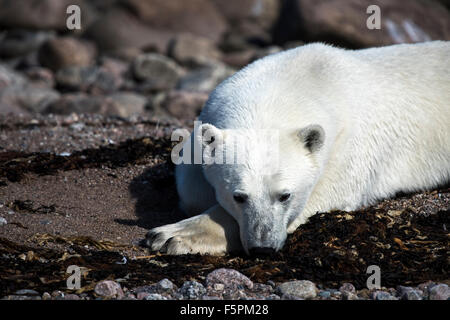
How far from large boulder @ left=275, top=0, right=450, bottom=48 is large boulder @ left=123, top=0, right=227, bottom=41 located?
5919mm

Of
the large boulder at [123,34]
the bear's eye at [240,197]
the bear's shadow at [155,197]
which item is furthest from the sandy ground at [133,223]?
the large boulder at [123,34]

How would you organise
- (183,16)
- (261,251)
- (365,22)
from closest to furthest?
(261,251), (365,22), (183,16)

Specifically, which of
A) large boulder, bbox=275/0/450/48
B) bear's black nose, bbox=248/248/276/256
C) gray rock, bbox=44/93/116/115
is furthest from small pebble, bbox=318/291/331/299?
→ large boulder, bbox=275/0/450/48

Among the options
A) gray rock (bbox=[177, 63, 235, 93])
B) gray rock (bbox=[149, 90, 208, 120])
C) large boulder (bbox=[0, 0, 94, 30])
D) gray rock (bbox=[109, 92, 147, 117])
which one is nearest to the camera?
gray rock (bbox=[109, 92, 147, 117])

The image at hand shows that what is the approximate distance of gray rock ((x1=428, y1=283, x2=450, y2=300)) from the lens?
10.1 feet

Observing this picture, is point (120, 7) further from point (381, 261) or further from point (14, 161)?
point (381, 261)

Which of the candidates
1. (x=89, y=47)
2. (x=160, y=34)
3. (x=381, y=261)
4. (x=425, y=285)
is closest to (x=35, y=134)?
(x=381, y=261)

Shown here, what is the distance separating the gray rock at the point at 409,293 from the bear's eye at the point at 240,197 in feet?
3.53

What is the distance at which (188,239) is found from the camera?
152 inches

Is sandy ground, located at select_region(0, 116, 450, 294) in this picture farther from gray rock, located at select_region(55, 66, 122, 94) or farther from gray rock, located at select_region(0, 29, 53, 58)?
gray rock, located at select_region(0, 29, 53, 58)

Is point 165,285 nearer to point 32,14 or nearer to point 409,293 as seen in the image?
point 409,293

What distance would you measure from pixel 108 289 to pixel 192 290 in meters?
0.45

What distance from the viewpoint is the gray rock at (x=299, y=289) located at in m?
3.14

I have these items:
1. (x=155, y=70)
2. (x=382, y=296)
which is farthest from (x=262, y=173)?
(x=155, y=70)
